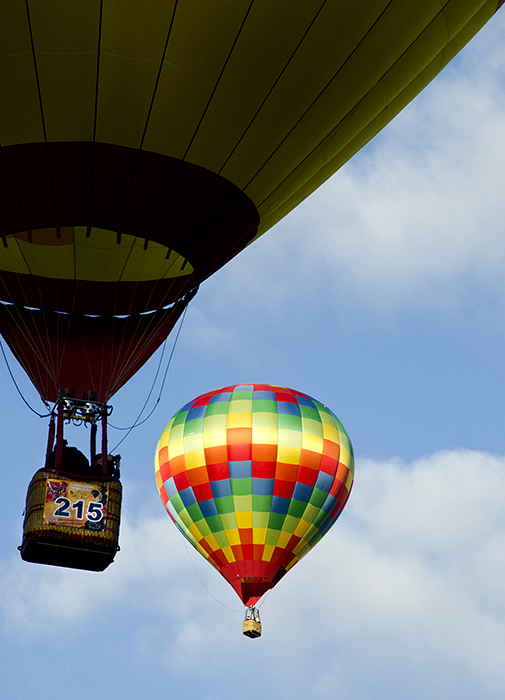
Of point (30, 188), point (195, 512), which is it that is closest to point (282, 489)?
point (195, 512)

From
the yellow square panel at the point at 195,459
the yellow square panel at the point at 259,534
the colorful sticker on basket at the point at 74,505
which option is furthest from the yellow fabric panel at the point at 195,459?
the colorful sticker on basket at the point at 74,505

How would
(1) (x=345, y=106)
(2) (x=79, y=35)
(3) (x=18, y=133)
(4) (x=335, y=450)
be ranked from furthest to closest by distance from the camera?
(4) (x=335, y=450) → (1) (x=345, y=106) → (3) (x=18, y=133) → (2) (x=79, y=35)

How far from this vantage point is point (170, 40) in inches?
349

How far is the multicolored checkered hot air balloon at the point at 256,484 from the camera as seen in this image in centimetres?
1752

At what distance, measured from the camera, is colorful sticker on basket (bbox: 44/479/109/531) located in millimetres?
9031

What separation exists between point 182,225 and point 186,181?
530 millimetres

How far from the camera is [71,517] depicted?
29.7ft

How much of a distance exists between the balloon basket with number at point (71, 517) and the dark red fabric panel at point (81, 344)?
2150mm

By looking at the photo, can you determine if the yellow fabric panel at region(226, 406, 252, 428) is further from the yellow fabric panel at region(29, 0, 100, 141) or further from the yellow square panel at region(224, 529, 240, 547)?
Answer: the yellow fabric panel at region(29, 0, 100, 141)

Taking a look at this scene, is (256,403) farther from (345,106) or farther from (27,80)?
(27,80)

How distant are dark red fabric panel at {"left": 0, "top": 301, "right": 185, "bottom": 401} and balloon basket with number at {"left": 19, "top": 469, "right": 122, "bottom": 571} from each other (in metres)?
2.15

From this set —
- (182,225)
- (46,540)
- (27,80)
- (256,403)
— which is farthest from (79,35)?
(256,403)

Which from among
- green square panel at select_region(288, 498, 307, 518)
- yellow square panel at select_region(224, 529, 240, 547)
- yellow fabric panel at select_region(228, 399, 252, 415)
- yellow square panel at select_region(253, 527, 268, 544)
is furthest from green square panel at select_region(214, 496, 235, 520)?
yellow fabric panel at select_region(228, 399, 252, 415)

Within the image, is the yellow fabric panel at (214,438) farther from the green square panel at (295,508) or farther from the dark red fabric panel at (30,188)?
the dark red fabric panel at (30,188)
